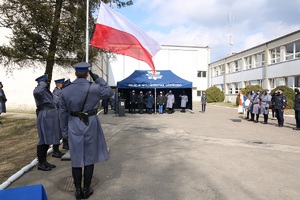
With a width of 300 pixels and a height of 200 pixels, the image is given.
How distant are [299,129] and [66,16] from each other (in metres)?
11.2

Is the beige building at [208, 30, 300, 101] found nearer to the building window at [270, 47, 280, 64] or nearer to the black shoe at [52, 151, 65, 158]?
the building window at [270, 47, 280, 64]

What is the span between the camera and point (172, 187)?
507 cm

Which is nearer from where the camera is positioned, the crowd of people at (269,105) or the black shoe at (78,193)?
the black shoe at (78,193)

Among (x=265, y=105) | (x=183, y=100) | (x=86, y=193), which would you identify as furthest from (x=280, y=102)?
(x=86, y=193)

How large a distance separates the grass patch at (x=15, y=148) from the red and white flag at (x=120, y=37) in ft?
10.7

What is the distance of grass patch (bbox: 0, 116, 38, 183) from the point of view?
622 cm

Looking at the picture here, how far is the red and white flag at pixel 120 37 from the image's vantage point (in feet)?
24.7

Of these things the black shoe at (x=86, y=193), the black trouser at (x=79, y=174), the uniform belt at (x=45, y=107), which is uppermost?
the uniform belt at (x=45, y=107)

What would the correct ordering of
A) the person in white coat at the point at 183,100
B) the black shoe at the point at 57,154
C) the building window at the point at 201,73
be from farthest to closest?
1. the building window at the point at 201,73
2. the person in white coat at the point at 183,100
3. the black shoe at the point at 57,154

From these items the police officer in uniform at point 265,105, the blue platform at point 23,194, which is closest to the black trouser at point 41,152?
the blue platform at point 23,194

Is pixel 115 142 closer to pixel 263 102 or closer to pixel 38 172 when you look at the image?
pixel 38 172

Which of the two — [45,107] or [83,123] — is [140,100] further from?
[83,123]

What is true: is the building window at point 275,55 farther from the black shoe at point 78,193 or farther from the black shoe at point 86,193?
the black shoe at point 78,193

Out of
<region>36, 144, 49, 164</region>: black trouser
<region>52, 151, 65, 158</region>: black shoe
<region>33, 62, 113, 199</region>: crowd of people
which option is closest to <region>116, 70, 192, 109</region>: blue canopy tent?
<region>52, 151, 65, 158</region>: black shoe
